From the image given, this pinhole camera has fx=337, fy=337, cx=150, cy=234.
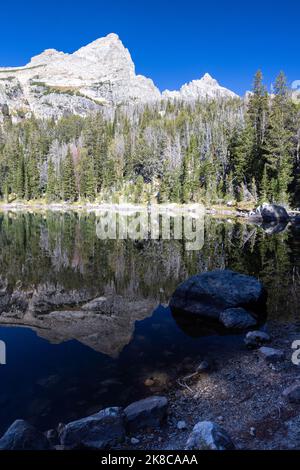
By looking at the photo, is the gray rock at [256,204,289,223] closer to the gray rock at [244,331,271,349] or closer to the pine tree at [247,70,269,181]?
the pine tree at [247,70,269,181]

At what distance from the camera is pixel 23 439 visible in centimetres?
740

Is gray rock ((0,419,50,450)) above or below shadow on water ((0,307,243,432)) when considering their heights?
above

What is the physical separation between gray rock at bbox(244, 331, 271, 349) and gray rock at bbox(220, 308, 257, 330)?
1.34 m

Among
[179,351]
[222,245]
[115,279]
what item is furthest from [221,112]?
[179,351]

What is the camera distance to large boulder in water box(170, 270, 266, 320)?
53.4 feet

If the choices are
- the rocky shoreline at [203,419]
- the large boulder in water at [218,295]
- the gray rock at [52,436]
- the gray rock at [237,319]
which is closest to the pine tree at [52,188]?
A: the large boulder in water at [218,295]

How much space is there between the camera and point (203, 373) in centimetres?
1133

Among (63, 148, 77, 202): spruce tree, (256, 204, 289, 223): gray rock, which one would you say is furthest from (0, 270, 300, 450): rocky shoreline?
(63, 148, 77, 202): spruce tree

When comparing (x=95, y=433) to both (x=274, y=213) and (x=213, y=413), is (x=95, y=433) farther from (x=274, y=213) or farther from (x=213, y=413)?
(x=274, y=213)

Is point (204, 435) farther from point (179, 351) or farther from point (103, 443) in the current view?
point (179, 351)

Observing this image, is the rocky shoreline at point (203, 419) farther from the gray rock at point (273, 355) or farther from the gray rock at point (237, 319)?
the gray rock at point (237, 319)

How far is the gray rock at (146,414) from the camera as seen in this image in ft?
27.8

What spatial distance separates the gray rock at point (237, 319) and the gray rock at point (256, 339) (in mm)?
1336

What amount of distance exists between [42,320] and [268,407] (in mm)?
11687
